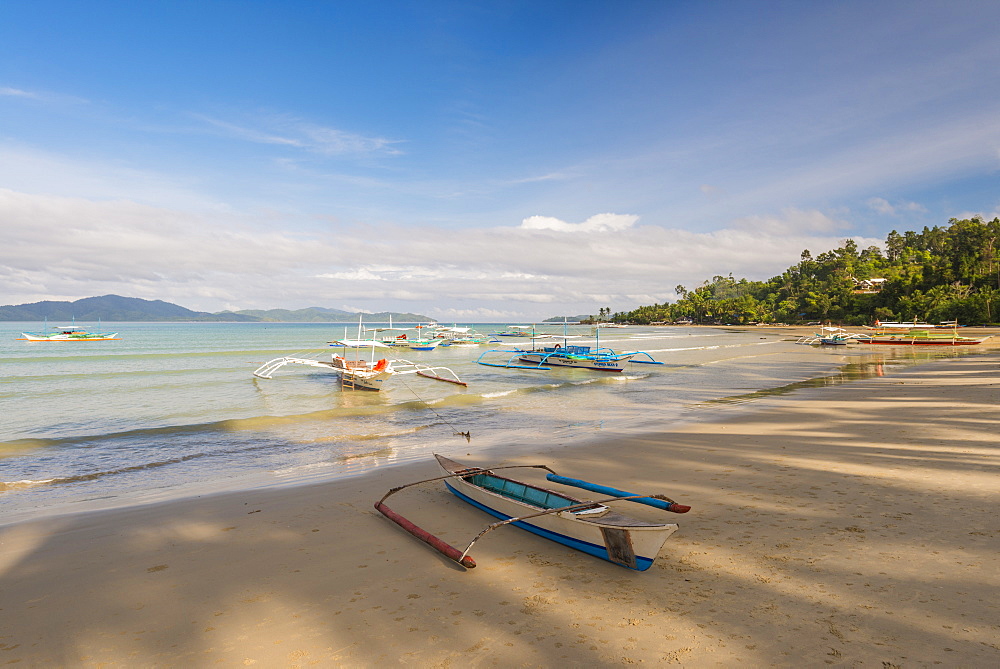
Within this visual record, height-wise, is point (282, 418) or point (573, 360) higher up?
point (573, 360)

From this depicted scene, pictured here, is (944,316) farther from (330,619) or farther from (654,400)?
(330,619)

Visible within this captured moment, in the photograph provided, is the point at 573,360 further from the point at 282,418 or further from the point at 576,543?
the point at 576,543

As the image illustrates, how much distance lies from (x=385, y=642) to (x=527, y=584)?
5.57 feet

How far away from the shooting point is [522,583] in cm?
543

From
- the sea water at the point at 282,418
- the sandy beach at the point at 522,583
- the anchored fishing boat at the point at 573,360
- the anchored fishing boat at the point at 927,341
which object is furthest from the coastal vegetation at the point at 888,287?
the sandy beach at the point at 522,583

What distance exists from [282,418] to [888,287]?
105859 millimetres

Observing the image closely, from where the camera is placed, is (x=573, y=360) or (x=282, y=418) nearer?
(x=282, y=418)

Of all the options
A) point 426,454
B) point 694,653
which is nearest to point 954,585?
point 694,653

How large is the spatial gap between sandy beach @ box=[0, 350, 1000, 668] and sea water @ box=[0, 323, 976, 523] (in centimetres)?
285

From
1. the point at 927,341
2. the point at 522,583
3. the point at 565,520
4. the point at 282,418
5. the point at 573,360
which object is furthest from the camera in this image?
the point at 927,341

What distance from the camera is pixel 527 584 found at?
5.39 meters

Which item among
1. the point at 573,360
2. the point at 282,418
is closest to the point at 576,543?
the point at 282,418

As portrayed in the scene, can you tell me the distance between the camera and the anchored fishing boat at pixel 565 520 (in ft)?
17.5

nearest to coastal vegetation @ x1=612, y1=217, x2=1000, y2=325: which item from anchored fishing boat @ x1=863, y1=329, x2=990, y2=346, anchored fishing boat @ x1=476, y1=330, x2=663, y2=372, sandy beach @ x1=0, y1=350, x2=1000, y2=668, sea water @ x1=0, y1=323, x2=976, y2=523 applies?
anchored fishing boat @ x1=863, y1=329, x2=990, y2=346
